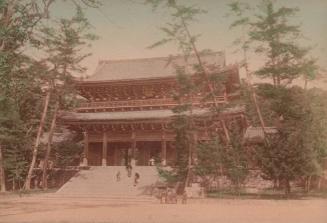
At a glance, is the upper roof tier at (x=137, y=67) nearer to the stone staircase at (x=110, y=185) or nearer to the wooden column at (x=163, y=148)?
Answer: the wooden column at (x=163, y=148)

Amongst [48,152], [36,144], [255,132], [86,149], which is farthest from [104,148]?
[255,132]

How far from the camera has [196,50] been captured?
12164 mm

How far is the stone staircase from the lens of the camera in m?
11.0

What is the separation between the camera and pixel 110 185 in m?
12.2

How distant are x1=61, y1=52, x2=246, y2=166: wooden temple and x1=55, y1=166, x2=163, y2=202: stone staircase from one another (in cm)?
93

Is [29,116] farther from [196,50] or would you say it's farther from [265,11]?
[265,11]

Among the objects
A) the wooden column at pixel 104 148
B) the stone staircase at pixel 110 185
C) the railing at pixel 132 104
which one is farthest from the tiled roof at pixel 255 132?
the wooden column at pixel 104 148

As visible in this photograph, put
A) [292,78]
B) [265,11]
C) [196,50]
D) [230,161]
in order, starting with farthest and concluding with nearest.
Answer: [292,78]
[196,50]
[265,11]
[230,161]

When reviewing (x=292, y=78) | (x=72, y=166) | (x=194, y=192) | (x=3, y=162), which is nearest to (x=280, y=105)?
(x=292, y=78)

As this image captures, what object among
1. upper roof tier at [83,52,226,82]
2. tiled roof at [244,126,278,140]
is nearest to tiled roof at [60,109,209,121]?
upper roof tier at [83,52,226,82]

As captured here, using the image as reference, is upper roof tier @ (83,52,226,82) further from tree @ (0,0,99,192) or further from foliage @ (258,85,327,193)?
tree @ (0,0,99,192)

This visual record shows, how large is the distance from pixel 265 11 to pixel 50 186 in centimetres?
846

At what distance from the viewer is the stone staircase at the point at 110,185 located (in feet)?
36.1

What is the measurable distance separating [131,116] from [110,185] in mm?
2733
